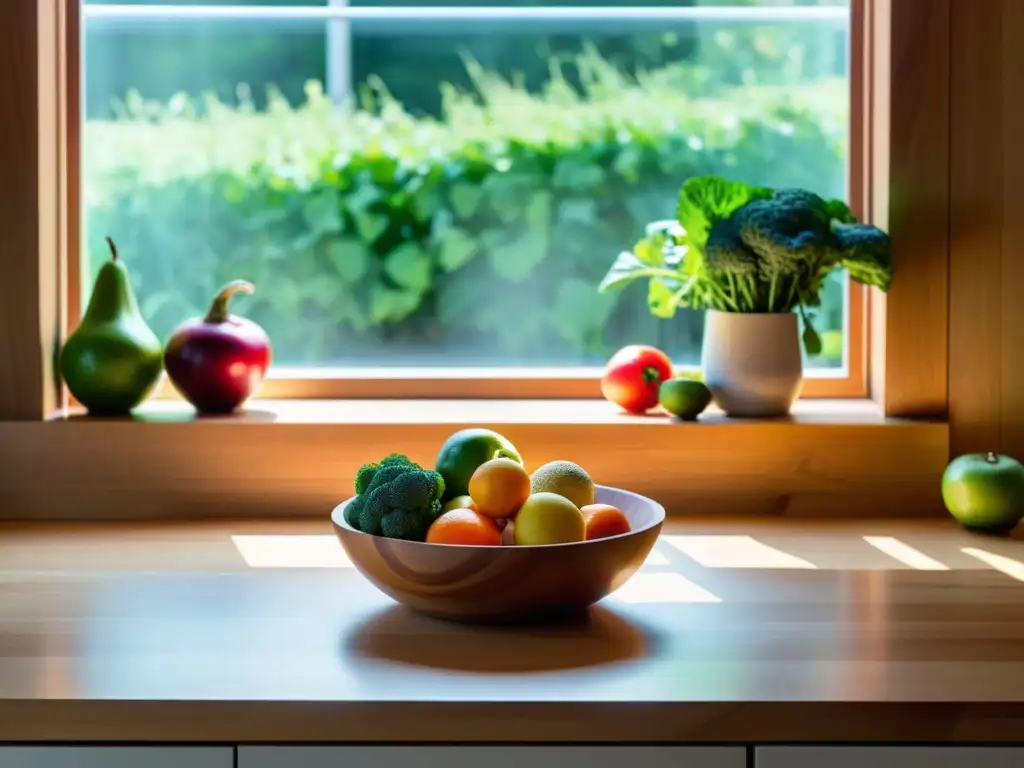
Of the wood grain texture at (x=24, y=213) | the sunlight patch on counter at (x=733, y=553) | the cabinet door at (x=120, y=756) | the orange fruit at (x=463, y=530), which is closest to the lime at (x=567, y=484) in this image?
the orange fruit at (x=463, y=530)

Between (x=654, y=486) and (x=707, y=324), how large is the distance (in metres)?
0.25

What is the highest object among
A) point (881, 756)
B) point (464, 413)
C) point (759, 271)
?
point (759, 271)

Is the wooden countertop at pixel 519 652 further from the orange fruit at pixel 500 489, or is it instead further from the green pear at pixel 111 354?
the green pear at pixel 111 354

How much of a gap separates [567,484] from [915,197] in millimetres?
793

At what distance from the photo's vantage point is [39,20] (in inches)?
71.5

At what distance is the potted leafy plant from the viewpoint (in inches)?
70.1

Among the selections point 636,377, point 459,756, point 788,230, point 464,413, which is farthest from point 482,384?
point 459,756

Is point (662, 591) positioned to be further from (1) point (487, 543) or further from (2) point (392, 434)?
(2) point (392, 434)

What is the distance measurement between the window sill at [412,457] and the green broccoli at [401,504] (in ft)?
1.57

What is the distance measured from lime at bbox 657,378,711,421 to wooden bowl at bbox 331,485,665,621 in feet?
1.80

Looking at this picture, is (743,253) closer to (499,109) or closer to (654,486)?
(654,486)

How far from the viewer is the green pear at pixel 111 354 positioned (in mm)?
1810

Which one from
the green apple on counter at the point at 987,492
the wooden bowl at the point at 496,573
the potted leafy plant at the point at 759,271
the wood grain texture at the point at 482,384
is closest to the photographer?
the wooden bowl at the point at 496,573

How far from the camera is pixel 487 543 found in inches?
50.4
